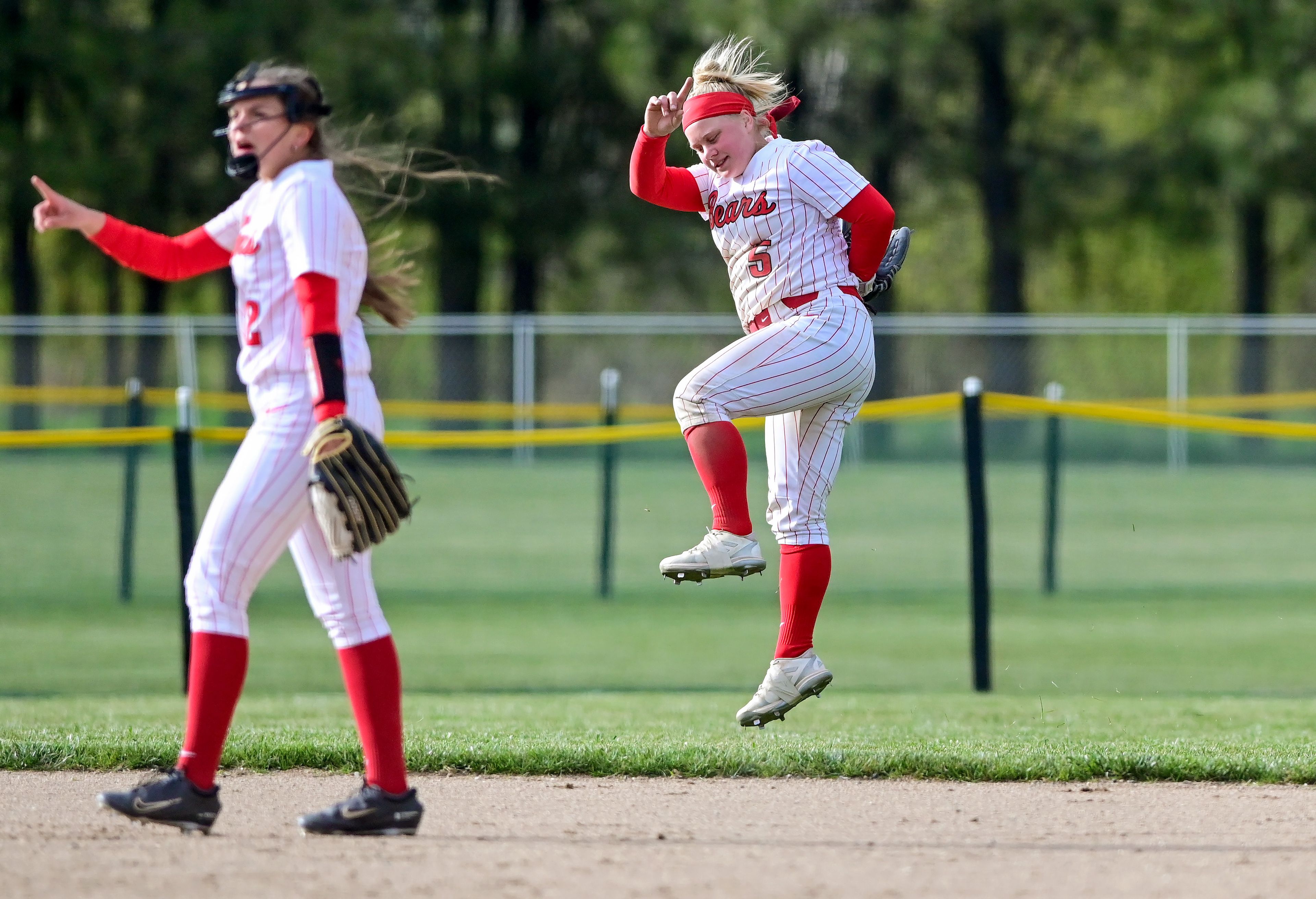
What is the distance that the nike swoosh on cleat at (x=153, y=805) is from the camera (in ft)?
14.2

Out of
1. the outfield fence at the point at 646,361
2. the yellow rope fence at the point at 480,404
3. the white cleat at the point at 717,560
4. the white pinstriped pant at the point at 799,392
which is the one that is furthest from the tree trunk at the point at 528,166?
the white cleat at the point at 717,560

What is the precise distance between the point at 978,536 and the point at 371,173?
452 cm

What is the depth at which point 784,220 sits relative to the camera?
5461 millimetres

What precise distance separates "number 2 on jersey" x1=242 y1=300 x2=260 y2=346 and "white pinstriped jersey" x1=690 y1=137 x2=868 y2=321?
1762mm

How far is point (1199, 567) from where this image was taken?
48.4 feet

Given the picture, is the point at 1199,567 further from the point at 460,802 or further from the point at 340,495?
the point at 340,495

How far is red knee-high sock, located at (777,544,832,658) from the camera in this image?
5676mm

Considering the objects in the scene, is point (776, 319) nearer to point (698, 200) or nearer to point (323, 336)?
Answer: point (698, 200)

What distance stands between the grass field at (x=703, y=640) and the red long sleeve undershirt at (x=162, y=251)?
205 cm

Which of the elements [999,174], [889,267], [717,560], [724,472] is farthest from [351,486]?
[999,174]

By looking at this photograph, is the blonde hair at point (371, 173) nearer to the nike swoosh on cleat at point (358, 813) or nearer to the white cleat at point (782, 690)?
the nike swoosh on cleat at point (358, 813)

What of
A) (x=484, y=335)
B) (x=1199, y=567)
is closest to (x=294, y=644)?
(x=1199, y=567)

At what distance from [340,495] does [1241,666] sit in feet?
24.6

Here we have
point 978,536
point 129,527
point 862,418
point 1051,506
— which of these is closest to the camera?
point 978,536
